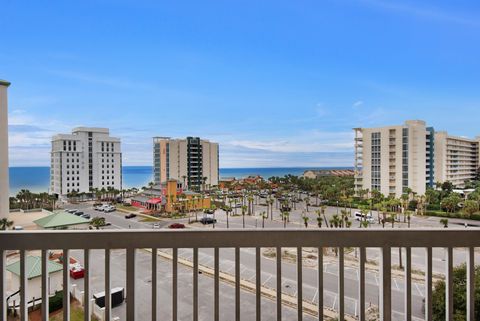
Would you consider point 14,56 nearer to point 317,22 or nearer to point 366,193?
point 317,22

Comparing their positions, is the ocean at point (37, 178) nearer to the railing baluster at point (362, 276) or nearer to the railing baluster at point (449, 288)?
the railing baluster at point (362, 276)

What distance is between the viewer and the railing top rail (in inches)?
42.1

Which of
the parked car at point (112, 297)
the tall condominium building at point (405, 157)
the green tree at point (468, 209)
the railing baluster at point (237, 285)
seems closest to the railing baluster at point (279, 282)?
the railing baluster at point (237, 285)

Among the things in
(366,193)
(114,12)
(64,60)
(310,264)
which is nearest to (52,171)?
(64,60)

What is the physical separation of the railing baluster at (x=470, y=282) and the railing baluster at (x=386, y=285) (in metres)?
0.32

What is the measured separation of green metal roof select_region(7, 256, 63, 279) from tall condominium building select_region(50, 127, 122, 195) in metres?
2.00

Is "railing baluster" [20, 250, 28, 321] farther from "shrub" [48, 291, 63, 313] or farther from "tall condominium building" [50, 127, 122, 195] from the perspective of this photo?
"tall condominium building" [50, 127, 122, 195]

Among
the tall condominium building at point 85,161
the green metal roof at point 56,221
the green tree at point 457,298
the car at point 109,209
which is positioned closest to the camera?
the green tree at point 457,298

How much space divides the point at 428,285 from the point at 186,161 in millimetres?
6824

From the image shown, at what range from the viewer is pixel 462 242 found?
3.57 ft

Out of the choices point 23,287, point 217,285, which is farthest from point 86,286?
point 217,285

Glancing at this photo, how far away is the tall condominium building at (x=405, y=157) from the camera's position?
313 inches

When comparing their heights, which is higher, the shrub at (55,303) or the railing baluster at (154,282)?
the railing baluster at (154,282)

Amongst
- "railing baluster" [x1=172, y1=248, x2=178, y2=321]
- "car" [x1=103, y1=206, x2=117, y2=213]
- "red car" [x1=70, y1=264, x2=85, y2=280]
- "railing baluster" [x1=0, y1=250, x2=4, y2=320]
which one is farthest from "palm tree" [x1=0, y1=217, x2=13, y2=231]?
"car" [x1=103, y1=206, x2=117, y2=213]
